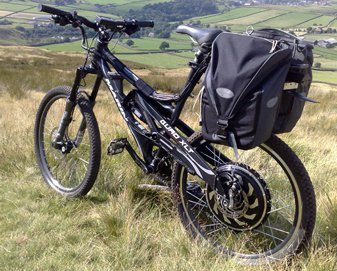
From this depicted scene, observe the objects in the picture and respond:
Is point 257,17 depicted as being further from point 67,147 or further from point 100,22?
point 100,22

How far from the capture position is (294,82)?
2379mm

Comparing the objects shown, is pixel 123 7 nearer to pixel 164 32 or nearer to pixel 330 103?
pixel 164 32

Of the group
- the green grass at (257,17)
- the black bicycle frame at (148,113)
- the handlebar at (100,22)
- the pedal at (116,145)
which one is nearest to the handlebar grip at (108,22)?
the handlebar at (100,22)

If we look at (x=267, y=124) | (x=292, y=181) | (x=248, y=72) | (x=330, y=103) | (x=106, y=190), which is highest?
(x=248, y=72)

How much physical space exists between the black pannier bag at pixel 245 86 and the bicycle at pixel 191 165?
17cm

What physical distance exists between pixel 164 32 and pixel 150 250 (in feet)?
201

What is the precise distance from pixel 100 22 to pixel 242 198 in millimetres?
1755

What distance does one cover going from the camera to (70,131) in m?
4.05

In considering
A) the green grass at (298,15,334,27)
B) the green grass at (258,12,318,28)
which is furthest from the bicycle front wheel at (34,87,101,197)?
the green grass at (298,15,334,27)

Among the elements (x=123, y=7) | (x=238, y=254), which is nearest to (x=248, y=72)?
(x=238, y=254)

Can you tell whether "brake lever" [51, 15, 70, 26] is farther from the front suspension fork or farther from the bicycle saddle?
the bicycle saddle

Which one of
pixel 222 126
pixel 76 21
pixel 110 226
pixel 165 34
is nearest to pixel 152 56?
pixel 165 34

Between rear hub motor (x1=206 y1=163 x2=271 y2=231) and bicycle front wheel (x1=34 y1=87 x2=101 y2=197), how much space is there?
4.00ft

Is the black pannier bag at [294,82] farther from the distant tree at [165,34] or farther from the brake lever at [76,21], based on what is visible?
the distant tree at [165,34]
